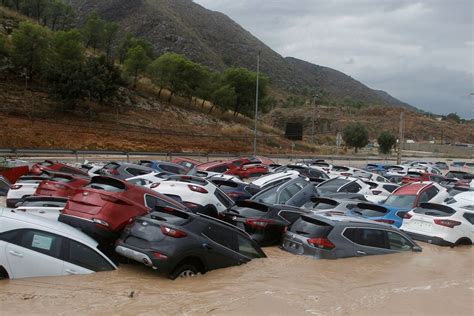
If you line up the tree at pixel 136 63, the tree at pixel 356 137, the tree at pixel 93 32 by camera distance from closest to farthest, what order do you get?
the tree at pixel 136 63 → the tree at pixel 356 137 → the tree at pixel 93 32

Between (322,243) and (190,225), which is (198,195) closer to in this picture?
(322,243)

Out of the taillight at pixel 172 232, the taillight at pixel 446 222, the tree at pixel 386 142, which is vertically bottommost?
the taillight at pixel 446 222

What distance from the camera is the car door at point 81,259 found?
317 inches

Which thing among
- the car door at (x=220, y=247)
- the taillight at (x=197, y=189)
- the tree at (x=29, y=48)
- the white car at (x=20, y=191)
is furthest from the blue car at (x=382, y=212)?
the tree at (x=29, y=48)

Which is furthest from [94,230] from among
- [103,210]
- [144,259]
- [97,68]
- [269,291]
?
[97,68]

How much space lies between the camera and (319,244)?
1031 cm

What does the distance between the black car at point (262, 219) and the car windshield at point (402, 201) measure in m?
4.95

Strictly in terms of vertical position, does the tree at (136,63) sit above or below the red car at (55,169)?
above

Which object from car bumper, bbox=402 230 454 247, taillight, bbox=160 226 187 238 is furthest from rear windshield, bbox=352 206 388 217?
taillight, bbox=160 226 187 238

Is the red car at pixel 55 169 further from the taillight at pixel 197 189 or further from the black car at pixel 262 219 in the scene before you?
the black car at pixel 262 219

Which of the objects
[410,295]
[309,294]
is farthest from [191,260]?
[410,295]

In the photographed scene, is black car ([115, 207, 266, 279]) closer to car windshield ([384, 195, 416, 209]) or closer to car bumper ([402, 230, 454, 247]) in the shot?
car bumper ([402, 230, 454, 247])

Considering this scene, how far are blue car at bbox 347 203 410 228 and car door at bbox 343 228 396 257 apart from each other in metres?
2.90

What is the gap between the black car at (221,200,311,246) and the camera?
1166 cm
